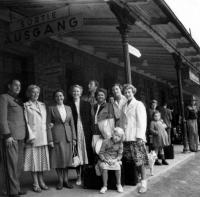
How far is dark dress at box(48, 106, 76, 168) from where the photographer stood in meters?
5.15

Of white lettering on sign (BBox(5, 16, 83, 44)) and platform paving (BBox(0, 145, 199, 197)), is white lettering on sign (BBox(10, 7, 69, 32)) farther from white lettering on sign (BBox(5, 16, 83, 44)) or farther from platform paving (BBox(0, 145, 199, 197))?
A: platform paving (BBox(0, 145, 199, 197))

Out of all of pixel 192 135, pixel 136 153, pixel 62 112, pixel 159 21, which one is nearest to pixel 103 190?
pixel 136 153

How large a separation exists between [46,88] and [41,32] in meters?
3.03

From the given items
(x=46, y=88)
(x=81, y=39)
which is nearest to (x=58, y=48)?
(x=81, y=39)

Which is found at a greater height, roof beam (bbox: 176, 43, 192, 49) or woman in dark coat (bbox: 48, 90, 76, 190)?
roof beam (bbox: 176, 43, 192, 49)

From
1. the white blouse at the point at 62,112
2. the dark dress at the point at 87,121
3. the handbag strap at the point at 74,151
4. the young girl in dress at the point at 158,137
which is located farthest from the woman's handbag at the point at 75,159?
the young girl in dress at the point at 158,137

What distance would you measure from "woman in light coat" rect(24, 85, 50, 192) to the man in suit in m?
0.17

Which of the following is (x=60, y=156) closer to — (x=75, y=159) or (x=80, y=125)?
(x=75, y=159)

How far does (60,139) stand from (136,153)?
1223mm

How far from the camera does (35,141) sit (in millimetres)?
5004

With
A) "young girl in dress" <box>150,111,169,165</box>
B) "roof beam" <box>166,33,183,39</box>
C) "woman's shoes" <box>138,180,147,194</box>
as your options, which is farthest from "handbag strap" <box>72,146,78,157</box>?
"roof beam" <box>166,33,183,39</box>

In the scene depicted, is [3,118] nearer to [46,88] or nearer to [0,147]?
[0,147]

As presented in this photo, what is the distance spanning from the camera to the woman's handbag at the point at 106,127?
16.9ft

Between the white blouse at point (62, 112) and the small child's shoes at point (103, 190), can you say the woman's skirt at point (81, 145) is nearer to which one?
the white blouse at point (62, 112)
